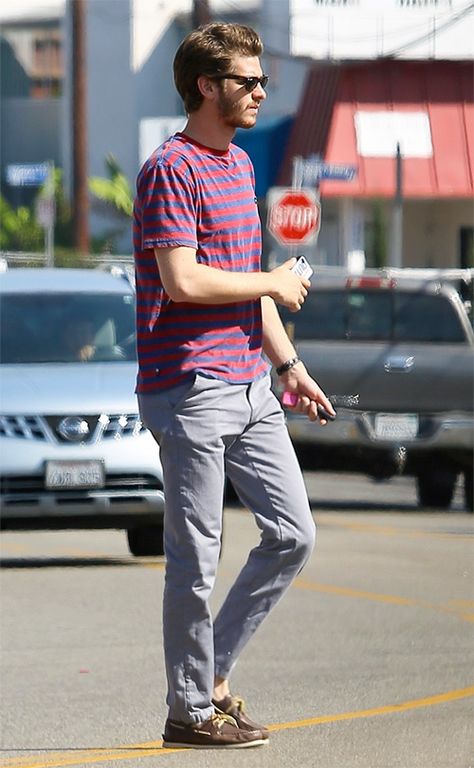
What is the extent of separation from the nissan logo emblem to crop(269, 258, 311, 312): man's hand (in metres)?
6.31

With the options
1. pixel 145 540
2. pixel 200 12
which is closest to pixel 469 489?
pixel 145 540

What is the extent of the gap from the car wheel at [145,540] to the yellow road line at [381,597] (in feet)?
4.61

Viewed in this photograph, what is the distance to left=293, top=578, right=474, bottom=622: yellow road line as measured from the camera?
10.2 metres

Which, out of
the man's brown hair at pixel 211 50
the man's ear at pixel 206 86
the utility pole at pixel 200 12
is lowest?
the man's ear at pixel 206 86

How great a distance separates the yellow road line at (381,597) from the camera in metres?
10.2

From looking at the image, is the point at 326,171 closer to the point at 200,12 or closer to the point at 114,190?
the point at 200,12

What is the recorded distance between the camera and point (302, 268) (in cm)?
601

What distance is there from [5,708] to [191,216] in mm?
2302

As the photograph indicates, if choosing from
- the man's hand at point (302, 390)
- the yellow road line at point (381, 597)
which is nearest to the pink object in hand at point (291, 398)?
the man's hand at point (302, 390)

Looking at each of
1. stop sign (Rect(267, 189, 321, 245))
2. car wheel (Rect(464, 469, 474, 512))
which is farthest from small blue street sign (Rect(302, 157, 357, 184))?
car wheel (Rect(464, 469, 474, 512))

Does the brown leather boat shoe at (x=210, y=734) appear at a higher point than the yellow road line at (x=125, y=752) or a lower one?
higher

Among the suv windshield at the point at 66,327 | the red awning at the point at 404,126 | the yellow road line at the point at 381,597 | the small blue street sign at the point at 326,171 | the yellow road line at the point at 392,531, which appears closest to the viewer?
the yellow road line at the point at 381,597

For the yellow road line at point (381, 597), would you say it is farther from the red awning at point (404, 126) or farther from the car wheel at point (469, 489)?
the red awning at point (404, 126)

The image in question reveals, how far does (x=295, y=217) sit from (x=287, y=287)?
20887mm
